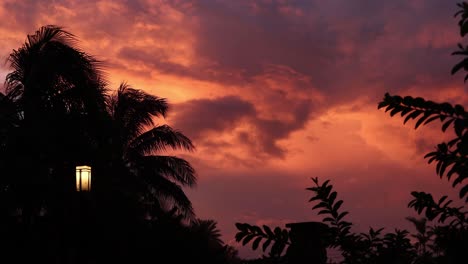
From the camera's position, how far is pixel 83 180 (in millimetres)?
14617

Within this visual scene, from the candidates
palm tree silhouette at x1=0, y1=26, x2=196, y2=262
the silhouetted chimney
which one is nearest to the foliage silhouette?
palm tree silhouette at x1=0, y1=26, x2=196, y2=262

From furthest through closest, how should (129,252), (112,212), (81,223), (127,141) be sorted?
1. (127,141)
2. (81,223)
3. (112,212)
4. (129,252)

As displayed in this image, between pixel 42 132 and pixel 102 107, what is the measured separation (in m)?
2.43

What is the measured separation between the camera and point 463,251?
7.32 feet

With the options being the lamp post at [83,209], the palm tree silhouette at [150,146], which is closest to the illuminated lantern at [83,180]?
the lamp post at [83,209]

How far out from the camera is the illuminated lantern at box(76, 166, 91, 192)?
1456 cm

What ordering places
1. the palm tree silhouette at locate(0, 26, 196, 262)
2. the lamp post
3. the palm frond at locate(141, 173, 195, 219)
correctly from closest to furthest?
1. the lamp post
2. the palm tree silhouette at locate(0, 26, 196, 262)
3. the palm frond at locate(141, 173, 195, 219)

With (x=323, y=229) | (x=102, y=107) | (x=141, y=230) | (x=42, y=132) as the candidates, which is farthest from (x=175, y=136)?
(x=323, y=229)

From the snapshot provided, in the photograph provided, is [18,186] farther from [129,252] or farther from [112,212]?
[129,252]

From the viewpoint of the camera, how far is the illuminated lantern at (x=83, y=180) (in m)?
14.6

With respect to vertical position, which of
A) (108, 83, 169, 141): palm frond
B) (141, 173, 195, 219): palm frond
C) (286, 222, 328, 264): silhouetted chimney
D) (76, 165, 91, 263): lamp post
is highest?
(108, 83, 169, 141): palm frond

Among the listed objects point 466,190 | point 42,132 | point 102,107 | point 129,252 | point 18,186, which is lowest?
point 466,190

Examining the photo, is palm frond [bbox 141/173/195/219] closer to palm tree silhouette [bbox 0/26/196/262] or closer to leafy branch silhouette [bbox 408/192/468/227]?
palm tree silhouette [bbox 0/26/196/262]

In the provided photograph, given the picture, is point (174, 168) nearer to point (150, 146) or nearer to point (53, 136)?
point (150, 146)
